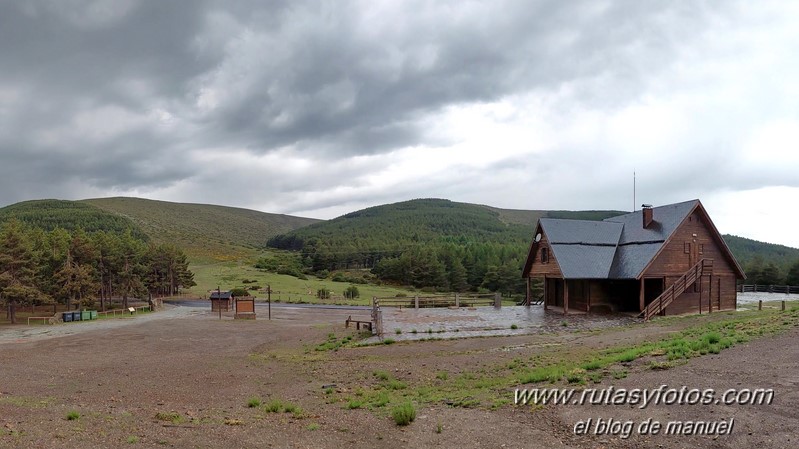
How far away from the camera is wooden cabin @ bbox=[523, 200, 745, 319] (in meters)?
33.1

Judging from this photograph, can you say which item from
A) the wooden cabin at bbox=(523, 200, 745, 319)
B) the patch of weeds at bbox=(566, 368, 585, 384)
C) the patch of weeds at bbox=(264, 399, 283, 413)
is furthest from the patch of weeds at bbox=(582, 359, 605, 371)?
the wooden cabin at bbox=(523, 200, 745, 319)

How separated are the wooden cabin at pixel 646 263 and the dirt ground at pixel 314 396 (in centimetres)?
709

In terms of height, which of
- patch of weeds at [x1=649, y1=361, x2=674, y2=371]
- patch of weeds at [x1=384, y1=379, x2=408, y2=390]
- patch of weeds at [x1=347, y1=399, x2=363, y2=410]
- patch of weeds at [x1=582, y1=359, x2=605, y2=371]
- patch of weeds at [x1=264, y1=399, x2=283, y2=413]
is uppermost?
patch of weeds at [x1=649, y1=361, x2=674, y2=371]

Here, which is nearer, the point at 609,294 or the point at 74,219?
the point at 609,294

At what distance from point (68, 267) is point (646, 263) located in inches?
2188

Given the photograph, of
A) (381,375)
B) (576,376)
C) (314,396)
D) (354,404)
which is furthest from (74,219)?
(576,376)

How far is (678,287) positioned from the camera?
108ft

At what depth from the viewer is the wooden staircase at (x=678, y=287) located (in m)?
31.4

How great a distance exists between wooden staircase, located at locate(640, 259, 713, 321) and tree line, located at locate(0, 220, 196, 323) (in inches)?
2028

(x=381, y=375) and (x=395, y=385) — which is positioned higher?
(x=395, y=385)

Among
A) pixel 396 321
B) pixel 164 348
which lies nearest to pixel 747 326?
pixel 396 321

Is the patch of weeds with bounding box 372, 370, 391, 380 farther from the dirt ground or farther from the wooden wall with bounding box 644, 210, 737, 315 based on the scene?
the wooden wall with bounding box 644, 210, 737, 315

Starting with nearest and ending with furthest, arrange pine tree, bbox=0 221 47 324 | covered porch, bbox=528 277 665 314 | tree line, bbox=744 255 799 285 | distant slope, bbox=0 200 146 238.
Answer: covered porch, bbox=528 277 665 314 → pine tree, bbox=0 221 47 324 → tree line, bbox=744 255 799 285 → distant slope, bbox=0 200 146 238

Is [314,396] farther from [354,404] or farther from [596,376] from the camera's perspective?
[596,376]
